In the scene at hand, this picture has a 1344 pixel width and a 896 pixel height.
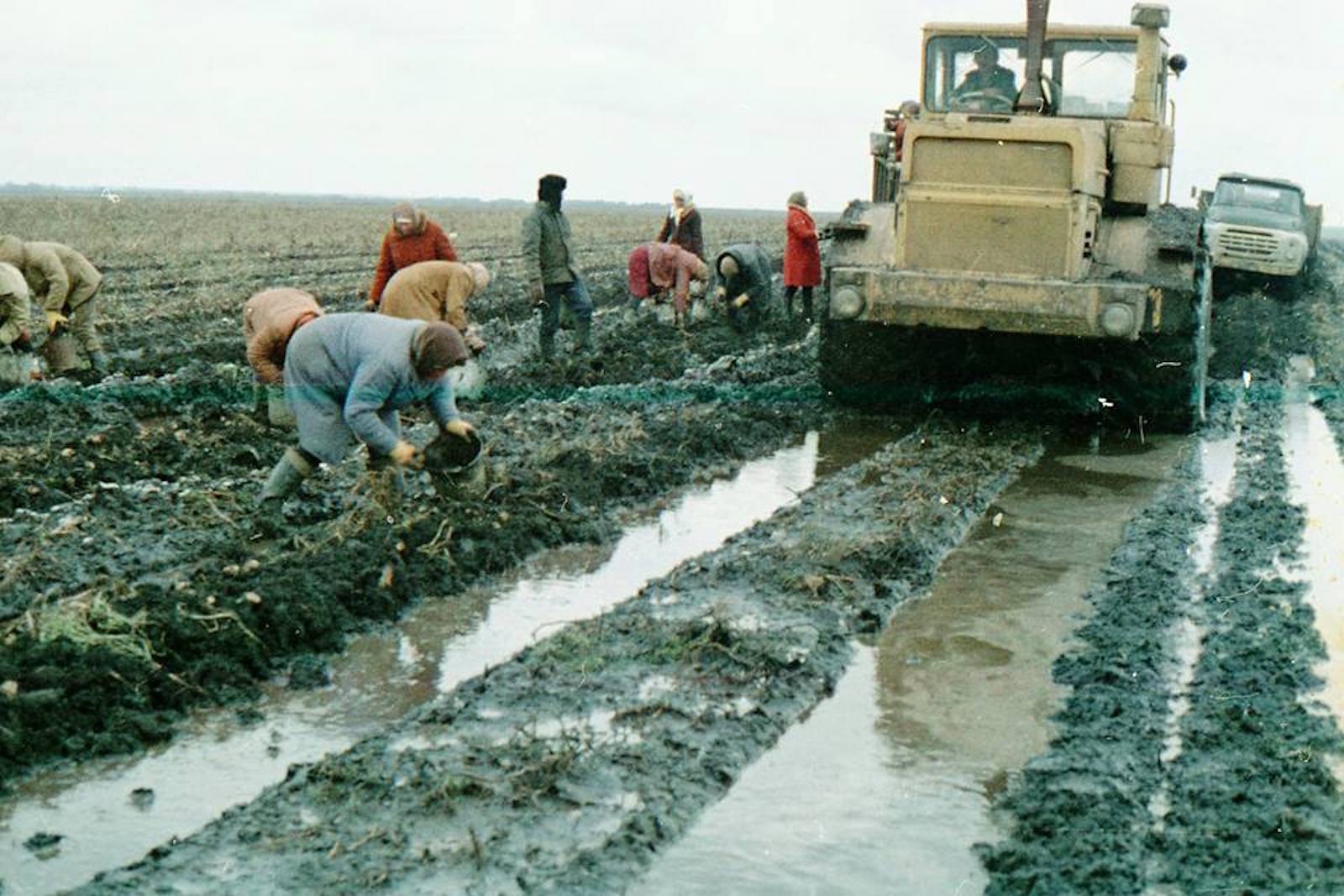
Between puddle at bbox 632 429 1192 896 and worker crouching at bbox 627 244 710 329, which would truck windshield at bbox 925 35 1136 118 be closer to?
puddle at bbox 632 429 1192 896

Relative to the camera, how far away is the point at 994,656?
571 centimetres

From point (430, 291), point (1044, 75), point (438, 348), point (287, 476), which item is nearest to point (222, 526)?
point (287, 476)

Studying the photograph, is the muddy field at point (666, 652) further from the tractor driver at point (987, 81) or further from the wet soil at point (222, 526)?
the tractor driver at point (987, 81)

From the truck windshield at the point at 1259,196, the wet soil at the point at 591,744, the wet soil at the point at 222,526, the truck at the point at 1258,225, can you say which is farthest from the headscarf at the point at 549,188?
the truck windshield at the point at 1259,196

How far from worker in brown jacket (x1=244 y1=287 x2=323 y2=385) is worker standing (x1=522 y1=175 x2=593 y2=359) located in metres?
4.45

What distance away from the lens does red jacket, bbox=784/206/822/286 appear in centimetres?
1603

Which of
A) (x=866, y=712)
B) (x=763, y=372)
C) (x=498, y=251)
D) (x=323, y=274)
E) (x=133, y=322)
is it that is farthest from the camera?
(x=498, y=251)

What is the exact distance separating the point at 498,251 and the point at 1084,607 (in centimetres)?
2710

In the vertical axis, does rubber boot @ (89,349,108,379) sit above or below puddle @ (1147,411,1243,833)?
above

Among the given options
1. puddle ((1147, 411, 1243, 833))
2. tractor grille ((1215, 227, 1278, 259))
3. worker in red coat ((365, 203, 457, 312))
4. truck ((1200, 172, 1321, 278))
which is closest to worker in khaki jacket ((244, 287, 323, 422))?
worker in red coat ((365, 203, 457, 312))

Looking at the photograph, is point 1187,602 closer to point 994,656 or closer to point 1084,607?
point 1084,607

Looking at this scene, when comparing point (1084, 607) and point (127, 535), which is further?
→ point (127, 535)

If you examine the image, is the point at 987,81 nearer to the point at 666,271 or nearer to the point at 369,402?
the point at 666,271

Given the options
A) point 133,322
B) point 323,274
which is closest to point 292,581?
point 133,322
